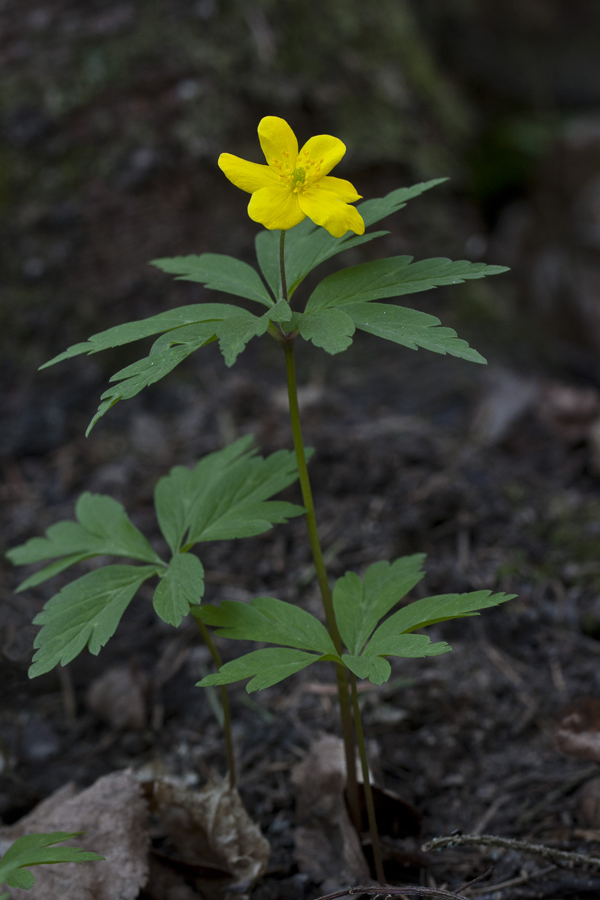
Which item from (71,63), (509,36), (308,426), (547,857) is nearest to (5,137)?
(71,63)

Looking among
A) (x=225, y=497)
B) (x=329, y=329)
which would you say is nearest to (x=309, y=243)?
(x=329, y=329)

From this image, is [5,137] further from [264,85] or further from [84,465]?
[84,465]

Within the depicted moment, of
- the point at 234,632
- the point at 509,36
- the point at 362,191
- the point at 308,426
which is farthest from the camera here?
the point at 509,36

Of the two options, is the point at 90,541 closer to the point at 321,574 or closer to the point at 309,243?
the point at 321,574

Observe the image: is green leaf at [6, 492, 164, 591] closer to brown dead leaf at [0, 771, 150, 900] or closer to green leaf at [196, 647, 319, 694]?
green leaf at [196, 647, 319, 694]

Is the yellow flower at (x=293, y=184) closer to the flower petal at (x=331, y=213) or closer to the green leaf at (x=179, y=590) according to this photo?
the flower petal at (x=331, y=213)

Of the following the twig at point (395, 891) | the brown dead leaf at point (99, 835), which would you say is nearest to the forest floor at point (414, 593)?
the brown dead leaf at point (99, 835)
